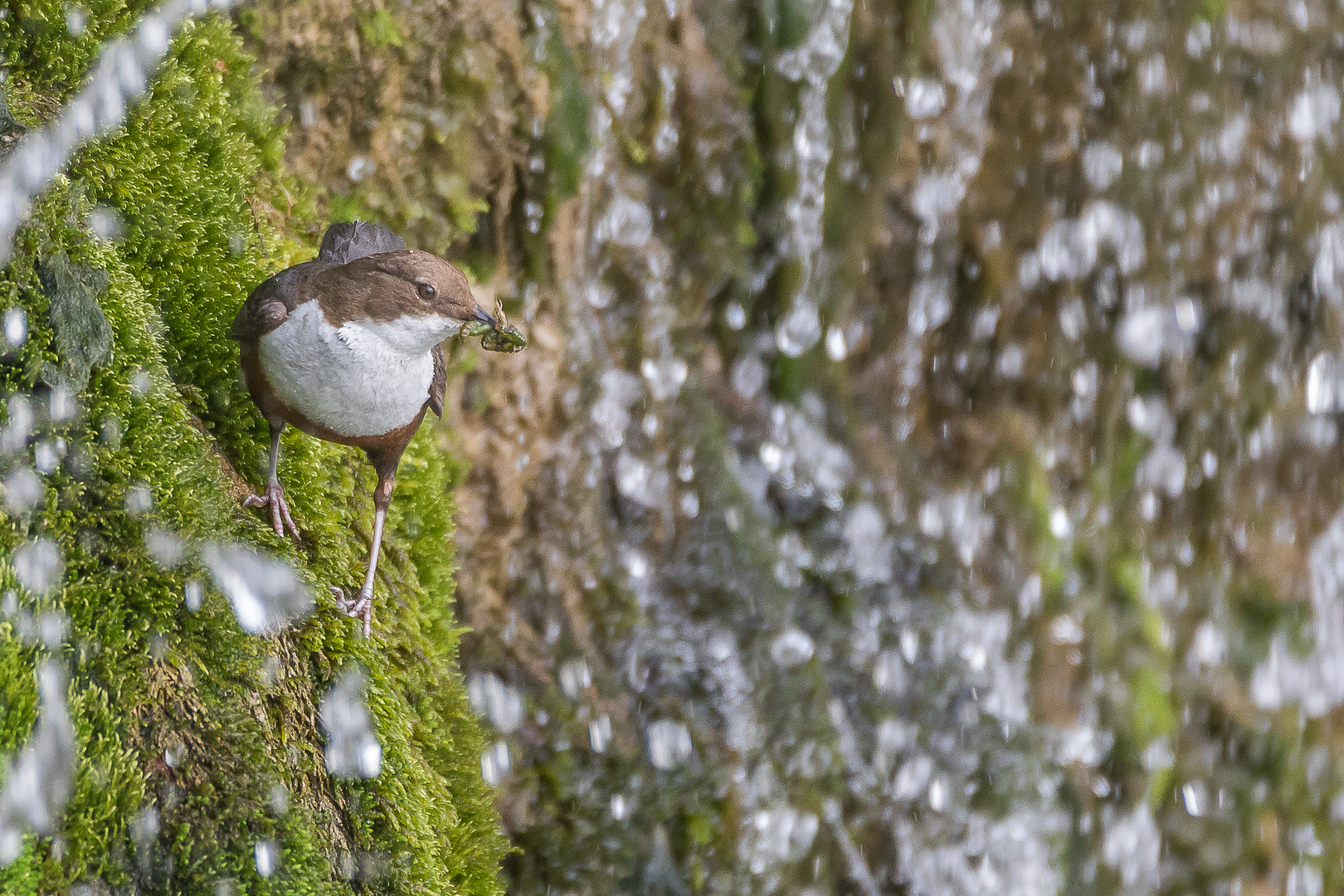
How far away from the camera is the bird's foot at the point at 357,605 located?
100 inches

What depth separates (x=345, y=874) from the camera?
7.07 ft

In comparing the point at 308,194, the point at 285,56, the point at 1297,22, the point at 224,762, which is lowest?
the point at 224,762

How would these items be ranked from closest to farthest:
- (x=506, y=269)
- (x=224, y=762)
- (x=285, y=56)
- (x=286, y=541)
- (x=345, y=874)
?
(x=224, y=762)
(x=345, y=874)
(x=286, y=541)
(x=285, y=56)
(x=506, y=269)

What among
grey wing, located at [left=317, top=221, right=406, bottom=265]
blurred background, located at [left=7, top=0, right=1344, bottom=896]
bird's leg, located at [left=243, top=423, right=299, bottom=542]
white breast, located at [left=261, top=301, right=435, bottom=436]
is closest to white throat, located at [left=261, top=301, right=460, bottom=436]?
white breast, located at [left=261, top=301, right=435, bottom=436]

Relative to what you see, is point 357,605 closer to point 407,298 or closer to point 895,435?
point 407,298

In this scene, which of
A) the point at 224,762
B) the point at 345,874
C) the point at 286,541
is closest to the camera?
the point at 224,762

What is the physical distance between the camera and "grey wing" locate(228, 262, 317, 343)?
239cm

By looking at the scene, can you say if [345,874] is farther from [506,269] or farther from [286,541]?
[506,269]

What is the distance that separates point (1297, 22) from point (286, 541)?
4.94 metres

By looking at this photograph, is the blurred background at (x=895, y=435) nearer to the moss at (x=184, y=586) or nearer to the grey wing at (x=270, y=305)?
the moss at (x=184, y=586)

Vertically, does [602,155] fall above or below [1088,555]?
above

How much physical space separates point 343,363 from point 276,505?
0.43 metres

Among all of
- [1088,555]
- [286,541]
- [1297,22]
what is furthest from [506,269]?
[1297,22]

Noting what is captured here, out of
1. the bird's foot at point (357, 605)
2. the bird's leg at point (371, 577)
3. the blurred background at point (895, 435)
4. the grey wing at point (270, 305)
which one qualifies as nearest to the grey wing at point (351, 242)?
the grey wing at point (270, 305)
